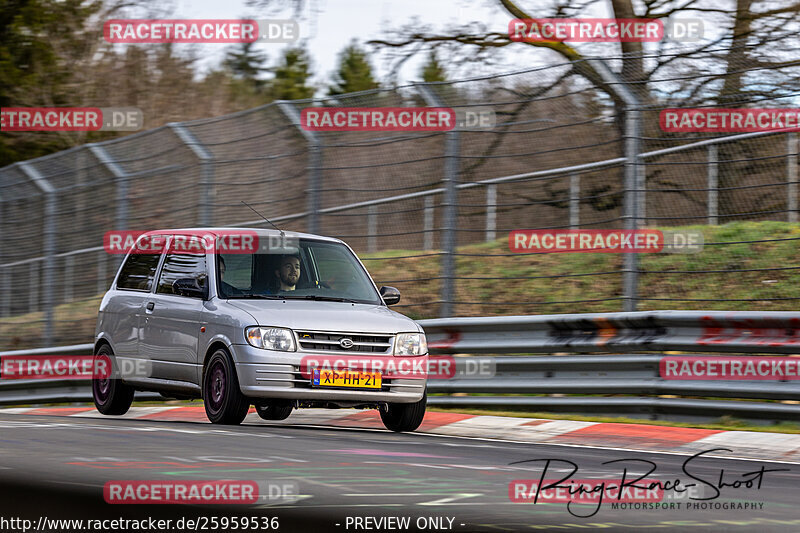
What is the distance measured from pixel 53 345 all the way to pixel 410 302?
20.1 ft

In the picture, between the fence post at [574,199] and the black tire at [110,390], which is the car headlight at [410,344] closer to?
the fence post at [574,199]

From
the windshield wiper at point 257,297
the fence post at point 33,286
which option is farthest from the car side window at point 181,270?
the fence post at point 33,286

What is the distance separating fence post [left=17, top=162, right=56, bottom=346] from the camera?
54.3 ft

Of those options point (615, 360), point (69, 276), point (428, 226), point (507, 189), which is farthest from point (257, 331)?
point (69, 276)

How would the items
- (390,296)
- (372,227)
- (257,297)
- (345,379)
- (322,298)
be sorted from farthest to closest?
(372,227) < (390,296) < (322,298) < (257,297) < (345,379)

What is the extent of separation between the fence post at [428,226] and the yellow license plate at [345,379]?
3279mm

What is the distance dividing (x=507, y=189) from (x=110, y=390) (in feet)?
14.3

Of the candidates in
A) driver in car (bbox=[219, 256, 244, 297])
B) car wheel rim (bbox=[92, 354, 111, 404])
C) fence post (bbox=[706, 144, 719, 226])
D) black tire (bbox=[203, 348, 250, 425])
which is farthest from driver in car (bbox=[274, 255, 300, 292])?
fence post (bbox=[706, 144, 719, 226])

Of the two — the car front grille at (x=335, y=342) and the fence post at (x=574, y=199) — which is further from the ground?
the fence post at (x=574, y=199)

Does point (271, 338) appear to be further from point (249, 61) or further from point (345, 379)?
point (249, 61)

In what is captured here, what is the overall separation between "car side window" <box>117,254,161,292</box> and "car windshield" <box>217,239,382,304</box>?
117 cm

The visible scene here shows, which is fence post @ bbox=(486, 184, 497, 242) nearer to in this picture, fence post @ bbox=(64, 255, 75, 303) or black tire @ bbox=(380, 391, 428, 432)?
black tire @ bbox=(380, 391, 428, 432)

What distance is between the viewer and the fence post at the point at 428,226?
12.3 m

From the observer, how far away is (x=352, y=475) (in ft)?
18.0
